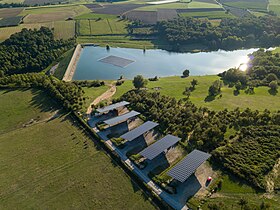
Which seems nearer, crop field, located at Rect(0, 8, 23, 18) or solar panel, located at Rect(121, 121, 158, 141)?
solar panel, located at Rect(121, 121, 158, 141)

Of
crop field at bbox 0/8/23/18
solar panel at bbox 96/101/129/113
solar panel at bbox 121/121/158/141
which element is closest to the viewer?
solar panel at bbox 121/121/158/141

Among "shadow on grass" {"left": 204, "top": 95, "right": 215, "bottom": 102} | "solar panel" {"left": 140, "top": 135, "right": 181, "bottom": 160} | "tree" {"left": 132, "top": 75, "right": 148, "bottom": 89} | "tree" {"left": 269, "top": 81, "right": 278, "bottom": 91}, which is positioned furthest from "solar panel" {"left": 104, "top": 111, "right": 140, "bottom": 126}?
"tree" {"left": 269, "top": 81, "right": 278, "bottom": 91}

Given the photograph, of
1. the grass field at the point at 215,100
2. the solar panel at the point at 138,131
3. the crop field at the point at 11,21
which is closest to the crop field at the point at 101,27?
the crop field at the point at 11,21

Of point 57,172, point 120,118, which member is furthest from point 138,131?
point 57,172

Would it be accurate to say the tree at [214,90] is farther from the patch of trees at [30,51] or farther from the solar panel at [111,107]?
the patch of trees at [30,51]

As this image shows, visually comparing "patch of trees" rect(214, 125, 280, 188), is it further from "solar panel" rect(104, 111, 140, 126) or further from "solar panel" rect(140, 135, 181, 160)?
"solar panel" rect(104, 111, 140, 126)
